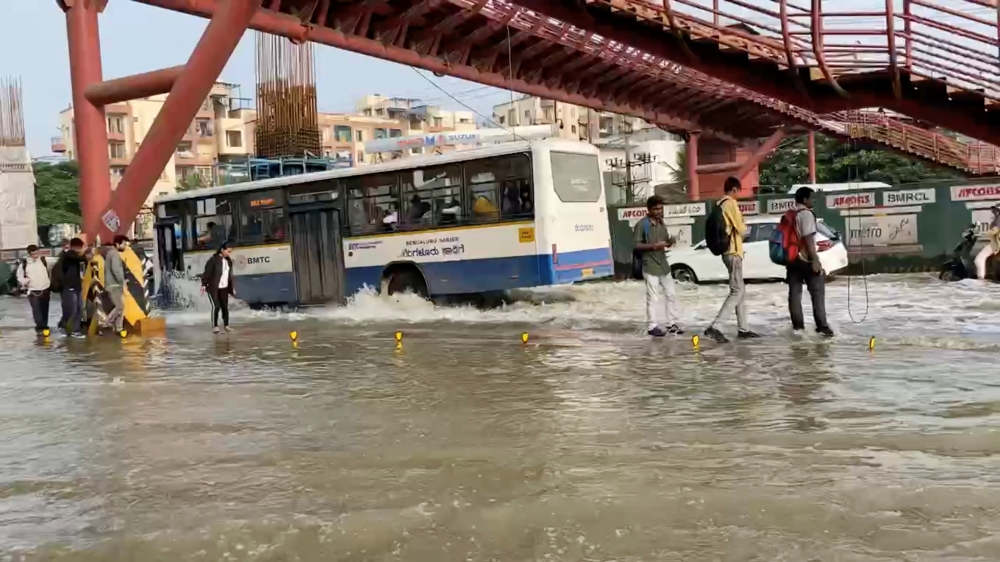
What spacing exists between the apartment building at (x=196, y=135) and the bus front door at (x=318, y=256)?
178 feet

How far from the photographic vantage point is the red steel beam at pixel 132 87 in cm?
1569

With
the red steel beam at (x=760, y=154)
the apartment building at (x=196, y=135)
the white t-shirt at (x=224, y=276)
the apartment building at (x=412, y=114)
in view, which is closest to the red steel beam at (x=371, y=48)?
the white t-shirt at (x=224, y=276)

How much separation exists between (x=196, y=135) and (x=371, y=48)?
2442 inches

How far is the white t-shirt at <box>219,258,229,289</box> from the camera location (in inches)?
567

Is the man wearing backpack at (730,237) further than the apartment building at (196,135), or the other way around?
the apartment building at (196,135)

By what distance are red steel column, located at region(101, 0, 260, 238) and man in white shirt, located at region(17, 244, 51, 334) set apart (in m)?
1.76

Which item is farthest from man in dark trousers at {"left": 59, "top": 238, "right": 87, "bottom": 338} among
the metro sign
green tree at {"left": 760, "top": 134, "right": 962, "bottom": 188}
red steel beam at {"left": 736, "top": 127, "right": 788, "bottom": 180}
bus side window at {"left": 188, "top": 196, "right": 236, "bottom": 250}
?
green tree at {"left": 760, "top": 134, "right": 962, "bottom": 188}

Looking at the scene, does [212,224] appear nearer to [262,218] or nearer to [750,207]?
[262,218]

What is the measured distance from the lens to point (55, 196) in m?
54.8

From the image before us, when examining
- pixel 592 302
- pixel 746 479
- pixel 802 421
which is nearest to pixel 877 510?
pixel 746 479

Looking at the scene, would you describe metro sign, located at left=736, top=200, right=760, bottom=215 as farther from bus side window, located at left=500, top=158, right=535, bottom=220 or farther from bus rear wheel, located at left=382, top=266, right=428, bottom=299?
bus rear wheel, located at left=382, top=266, right=428, bottom=299

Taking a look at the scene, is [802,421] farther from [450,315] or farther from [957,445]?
[450,315]

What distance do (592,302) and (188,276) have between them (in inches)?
367

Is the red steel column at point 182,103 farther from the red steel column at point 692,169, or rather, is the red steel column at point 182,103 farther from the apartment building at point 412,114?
the apartment building at point 412,114
